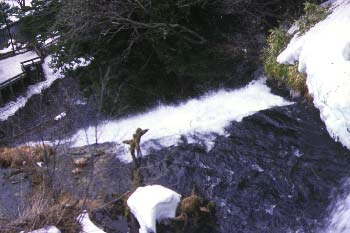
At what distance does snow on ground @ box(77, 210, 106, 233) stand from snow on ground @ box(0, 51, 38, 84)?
28.9ft

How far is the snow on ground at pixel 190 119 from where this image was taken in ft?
29.5

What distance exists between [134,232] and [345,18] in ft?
21.1

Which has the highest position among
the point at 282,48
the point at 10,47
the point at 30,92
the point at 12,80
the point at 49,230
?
the point at 10,47

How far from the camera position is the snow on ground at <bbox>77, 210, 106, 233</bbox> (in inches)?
248

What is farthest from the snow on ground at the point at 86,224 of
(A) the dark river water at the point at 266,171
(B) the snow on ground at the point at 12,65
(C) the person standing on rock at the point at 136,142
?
(B) the snow on ground at the point at 12,65

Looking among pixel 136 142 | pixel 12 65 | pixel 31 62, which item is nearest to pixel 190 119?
pixel 136 142

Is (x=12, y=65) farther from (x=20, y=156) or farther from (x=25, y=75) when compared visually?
(x=20, y=156)

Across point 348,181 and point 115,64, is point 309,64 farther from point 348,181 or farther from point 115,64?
point 115,64

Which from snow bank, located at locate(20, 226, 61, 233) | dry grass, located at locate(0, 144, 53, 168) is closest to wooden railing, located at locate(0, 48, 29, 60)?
dry grass, located at locate(0, 144, 53, 168)

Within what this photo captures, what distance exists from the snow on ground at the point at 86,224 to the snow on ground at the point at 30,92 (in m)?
6.69

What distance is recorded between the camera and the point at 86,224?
21.4ft

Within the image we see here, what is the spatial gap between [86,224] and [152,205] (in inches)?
40.2

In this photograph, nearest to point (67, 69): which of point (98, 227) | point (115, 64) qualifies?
point (115, 64)

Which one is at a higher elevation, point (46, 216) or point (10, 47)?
point (10, 47)
